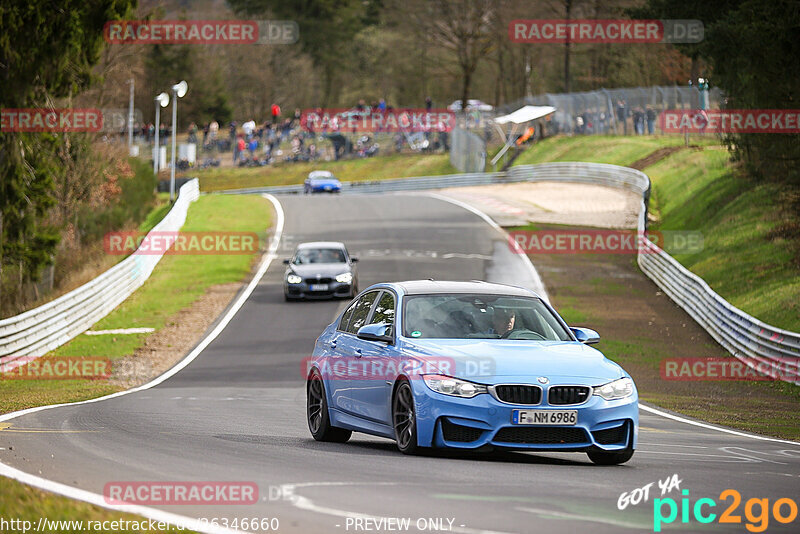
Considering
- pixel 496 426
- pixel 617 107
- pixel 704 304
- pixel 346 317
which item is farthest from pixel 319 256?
pixel 617 107

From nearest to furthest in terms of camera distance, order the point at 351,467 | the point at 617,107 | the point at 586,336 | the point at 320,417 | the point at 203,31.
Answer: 1. the point at 351,467
2. the point at 586,336
3. the point at 320,417
4. the point at 617,107
5. the point at 203,31

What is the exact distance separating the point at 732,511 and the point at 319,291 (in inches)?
1023

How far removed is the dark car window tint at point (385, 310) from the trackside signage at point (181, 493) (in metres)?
3.18

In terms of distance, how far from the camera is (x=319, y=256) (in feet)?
111

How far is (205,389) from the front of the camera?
20.2 metres

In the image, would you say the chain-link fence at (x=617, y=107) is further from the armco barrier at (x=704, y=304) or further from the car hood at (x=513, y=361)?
the car hood at (x=513, y=361)

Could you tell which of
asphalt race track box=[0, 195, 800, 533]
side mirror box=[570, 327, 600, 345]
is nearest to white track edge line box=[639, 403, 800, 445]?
asphalt race track box=[0, 195, 800, 533]

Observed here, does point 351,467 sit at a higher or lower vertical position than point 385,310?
lower

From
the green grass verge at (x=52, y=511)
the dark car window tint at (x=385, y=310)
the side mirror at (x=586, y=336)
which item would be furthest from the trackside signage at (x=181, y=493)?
the side mirror at (x=586, y=336)

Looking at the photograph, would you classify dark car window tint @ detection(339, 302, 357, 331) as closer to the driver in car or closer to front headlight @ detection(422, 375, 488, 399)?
the driver in car

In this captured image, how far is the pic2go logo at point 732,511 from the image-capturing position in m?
6.90

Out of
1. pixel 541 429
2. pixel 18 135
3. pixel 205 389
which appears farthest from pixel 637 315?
pixel 541 429

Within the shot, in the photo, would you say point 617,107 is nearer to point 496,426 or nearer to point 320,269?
point 320,269

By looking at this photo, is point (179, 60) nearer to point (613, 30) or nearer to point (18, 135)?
point (613, 30)
